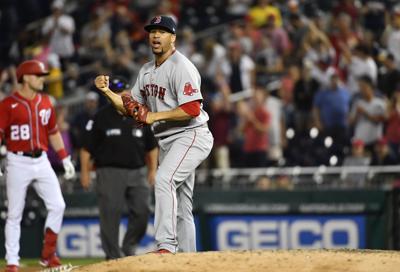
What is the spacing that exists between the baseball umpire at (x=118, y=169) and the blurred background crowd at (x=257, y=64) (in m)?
4.29

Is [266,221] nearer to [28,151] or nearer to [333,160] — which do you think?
[333,160]

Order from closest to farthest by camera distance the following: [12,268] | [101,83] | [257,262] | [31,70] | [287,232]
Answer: [257,262], [101,83], [12,268], [31,70], [287,232]

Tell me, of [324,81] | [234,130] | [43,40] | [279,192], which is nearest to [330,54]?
[324,81]

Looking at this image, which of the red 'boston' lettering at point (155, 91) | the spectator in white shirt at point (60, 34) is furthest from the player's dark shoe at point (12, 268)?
the spectator in white shirt at point (60, 34)

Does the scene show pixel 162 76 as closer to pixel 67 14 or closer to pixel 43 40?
pixel 43 40

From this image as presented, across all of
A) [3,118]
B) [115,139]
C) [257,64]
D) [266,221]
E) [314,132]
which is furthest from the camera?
[257,64]

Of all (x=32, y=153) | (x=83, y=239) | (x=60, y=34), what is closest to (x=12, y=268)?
(x=32, y=153)

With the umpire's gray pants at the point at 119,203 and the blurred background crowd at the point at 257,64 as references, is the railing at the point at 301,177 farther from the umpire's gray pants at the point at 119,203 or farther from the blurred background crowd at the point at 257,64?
the umpire's gray pants at the point at 119,203

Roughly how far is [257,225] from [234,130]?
2762mm

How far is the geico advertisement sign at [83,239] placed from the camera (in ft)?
52.3

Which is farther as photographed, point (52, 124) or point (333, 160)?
point (333, 160)

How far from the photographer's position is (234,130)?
18281 mm

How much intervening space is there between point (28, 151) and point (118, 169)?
1281mm

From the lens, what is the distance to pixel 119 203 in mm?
12898
